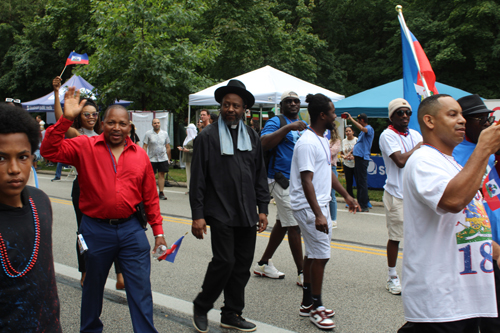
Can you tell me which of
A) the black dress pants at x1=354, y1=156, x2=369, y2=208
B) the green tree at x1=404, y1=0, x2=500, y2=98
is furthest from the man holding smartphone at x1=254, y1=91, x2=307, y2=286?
the green tree at x1=404, y1=0, x2=500, y2=98

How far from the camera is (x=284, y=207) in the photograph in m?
4.96

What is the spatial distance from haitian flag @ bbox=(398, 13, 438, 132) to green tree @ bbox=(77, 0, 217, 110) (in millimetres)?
11594

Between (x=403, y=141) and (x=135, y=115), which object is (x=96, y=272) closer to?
(x=403, y=141)

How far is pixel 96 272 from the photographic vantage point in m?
3.21

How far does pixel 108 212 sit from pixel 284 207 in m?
2.23

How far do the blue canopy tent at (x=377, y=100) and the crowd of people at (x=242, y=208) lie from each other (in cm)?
884

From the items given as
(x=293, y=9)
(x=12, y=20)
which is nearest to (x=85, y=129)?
(x=293, y=9)

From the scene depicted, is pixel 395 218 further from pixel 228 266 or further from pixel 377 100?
pixel 377 100

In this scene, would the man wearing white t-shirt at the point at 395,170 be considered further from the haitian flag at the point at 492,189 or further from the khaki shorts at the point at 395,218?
the haitian flag at the point at 492,189

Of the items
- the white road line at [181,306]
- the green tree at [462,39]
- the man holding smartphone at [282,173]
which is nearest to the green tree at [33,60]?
the green tree at [462,39]

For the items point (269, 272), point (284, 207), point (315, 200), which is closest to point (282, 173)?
point (284, 207)

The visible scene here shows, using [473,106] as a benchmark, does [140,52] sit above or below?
above


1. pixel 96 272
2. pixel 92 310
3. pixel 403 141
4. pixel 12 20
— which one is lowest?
pixel 92 310

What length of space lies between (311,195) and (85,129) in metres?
2.44
